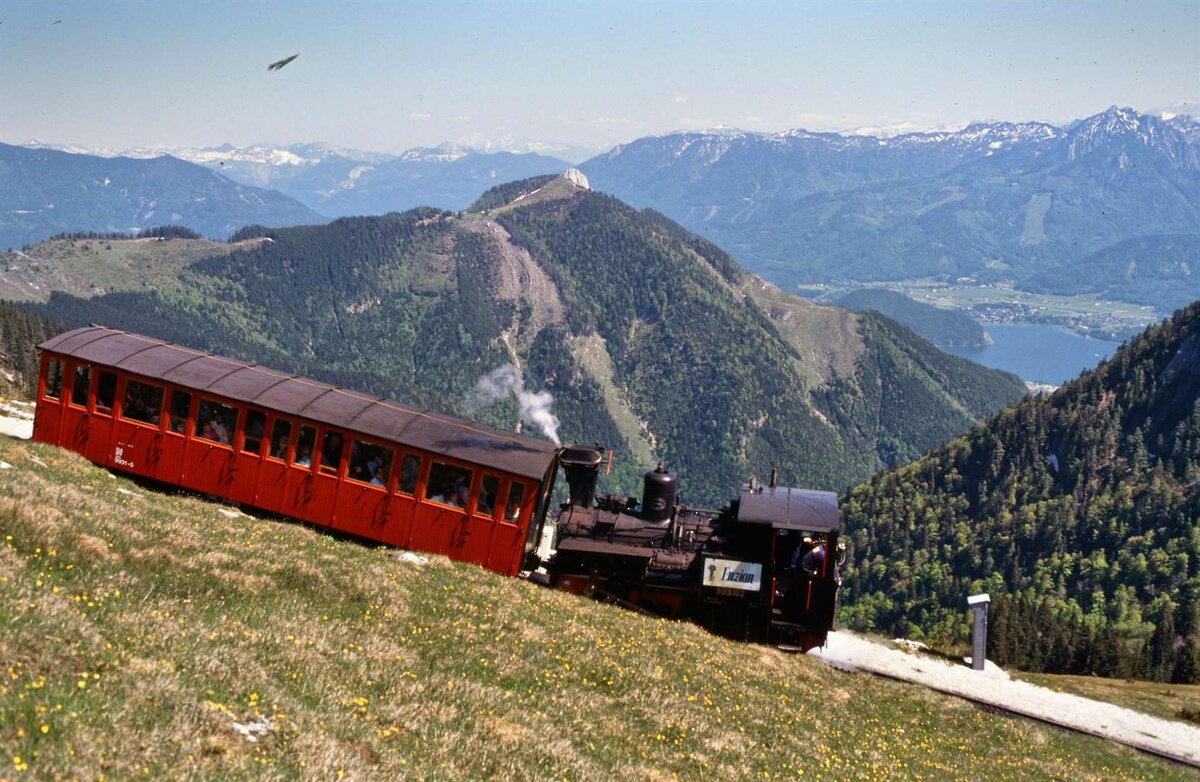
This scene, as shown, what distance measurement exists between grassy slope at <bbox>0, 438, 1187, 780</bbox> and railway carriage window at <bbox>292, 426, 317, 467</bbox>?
7.75ft

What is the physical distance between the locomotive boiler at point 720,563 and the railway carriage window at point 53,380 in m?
17.3

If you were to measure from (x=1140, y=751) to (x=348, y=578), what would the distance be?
84.0 ft

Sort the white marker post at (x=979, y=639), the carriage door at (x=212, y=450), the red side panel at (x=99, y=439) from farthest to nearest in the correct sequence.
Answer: the white marker post at (x=979, y=639) < the red side panel at (x=99, y=439) < the carriage door at (x=212, y=450)

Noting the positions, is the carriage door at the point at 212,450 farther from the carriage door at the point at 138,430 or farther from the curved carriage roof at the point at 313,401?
the carriage door at the point at 138,430

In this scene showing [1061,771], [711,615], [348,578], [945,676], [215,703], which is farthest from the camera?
[945,676]

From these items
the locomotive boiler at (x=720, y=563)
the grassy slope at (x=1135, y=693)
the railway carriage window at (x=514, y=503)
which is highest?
the railway carriage window at (x=514, y=503)

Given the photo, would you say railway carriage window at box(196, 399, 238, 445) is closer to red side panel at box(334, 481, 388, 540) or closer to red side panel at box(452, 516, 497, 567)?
red side panel at box(334, 481, 388, 540)

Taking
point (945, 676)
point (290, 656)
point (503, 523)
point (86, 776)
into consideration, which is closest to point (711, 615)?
point (503, 523)

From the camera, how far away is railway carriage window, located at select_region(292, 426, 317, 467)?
1160 inches

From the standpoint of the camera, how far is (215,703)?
36.2 feet

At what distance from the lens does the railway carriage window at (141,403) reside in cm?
3006

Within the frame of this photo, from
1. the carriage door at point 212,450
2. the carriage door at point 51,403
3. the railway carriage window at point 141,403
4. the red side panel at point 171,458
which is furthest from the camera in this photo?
the carriage door at point 51,403

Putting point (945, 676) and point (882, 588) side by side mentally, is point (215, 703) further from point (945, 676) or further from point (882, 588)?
point (882, 588)

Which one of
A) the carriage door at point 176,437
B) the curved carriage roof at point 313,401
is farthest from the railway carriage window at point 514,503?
the carriage door at point 176,437
